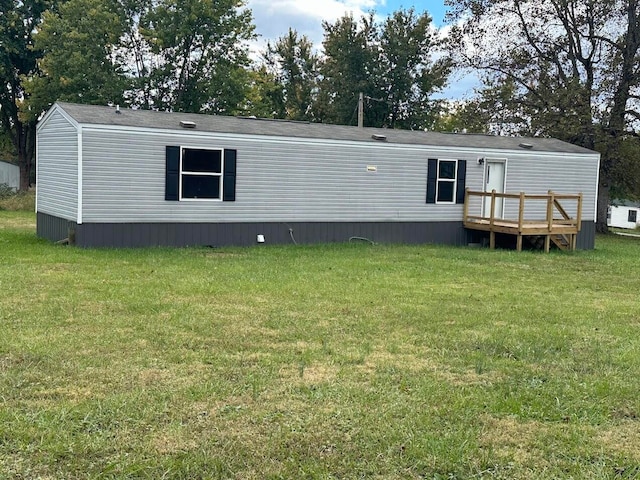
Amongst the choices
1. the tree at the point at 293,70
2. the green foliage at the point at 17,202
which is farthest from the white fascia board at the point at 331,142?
the tree at the point at 293,70

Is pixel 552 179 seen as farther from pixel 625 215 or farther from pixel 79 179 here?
pixel 625 215

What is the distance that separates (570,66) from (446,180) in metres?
12.1

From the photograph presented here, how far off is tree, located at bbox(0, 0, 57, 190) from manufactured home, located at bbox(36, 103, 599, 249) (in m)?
17.9

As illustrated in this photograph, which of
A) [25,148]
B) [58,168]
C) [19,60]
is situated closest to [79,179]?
[58,168]

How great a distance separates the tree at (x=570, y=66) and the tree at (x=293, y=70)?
45.8 ft

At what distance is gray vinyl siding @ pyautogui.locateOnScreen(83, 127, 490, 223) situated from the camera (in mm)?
11109

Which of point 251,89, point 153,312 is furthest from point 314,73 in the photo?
point 153,312

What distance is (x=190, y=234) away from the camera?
1197 cm

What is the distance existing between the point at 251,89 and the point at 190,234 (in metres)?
18.8

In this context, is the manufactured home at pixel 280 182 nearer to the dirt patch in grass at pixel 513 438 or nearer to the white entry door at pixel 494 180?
the white entry door at pixel 494 180

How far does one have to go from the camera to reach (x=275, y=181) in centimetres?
1263

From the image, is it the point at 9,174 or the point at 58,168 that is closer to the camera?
the point at 58,168

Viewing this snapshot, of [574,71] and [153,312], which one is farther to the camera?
[574,71]

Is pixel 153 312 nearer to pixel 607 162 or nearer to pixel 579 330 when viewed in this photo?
pixel 579 330
